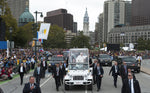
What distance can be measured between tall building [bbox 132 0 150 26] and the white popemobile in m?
152

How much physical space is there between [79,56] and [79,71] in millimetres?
2966

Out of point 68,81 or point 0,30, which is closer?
point 68,81

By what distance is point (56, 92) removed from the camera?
44.4 feet

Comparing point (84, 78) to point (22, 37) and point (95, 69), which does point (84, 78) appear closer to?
point (95, 69)

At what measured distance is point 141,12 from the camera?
174250mm

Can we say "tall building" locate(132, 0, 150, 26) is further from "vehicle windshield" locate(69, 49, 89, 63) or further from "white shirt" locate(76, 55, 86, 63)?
"white shirt" locate(76, 55, 86, 63)

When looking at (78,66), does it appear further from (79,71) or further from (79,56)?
(79,56)

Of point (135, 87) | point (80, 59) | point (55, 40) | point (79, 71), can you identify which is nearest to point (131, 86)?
point (135, 87)

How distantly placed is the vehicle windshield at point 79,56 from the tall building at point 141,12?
152 meters

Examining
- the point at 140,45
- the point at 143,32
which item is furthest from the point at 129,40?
the point at 140,45

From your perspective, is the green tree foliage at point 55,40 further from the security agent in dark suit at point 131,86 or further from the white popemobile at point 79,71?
the security agent in dark suit at point 131,86

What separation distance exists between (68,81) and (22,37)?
6712 cm

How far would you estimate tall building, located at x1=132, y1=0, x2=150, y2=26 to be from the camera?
164 m

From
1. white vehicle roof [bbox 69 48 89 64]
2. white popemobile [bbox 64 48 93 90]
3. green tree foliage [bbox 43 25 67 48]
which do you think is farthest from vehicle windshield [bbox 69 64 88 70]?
green tree foliage [bbox 43 25 67 48]
